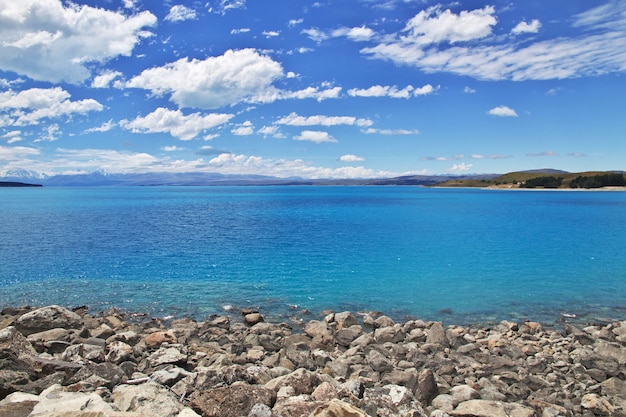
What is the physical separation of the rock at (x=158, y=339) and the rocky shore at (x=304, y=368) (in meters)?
0.04

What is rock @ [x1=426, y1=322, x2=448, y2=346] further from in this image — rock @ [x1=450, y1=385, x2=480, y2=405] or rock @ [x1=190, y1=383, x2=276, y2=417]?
rock @ [x1=190, y1=383, x2=276, y2=417]

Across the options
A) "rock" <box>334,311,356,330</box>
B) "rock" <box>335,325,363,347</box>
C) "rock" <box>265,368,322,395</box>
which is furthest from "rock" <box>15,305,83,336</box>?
"rock" <box>334,311,356,330</box>

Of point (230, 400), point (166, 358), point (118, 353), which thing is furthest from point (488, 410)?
point (118, 353)

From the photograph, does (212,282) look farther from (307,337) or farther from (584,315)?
(584,315)

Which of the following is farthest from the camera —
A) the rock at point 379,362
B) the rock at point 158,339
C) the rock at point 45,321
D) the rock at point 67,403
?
the rock at point 45,321

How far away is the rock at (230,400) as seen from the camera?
353 inches

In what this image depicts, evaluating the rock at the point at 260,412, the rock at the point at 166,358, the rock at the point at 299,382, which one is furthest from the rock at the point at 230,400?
the rock at the point at 166,358

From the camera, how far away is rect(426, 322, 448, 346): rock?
17.1m

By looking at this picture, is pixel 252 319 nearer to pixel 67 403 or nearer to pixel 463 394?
pixel 463 394

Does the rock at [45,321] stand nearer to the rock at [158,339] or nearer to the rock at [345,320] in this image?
the rock at [158,339]

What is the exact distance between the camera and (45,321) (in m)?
17.1

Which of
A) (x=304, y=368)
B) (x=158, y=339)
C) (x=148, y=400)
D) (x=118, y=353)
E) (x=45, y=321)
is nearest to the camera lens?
(x=148, y=400)

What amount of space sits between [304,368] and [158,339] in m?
6.52

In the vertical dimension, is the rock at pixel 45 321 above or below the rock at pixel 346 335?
above
